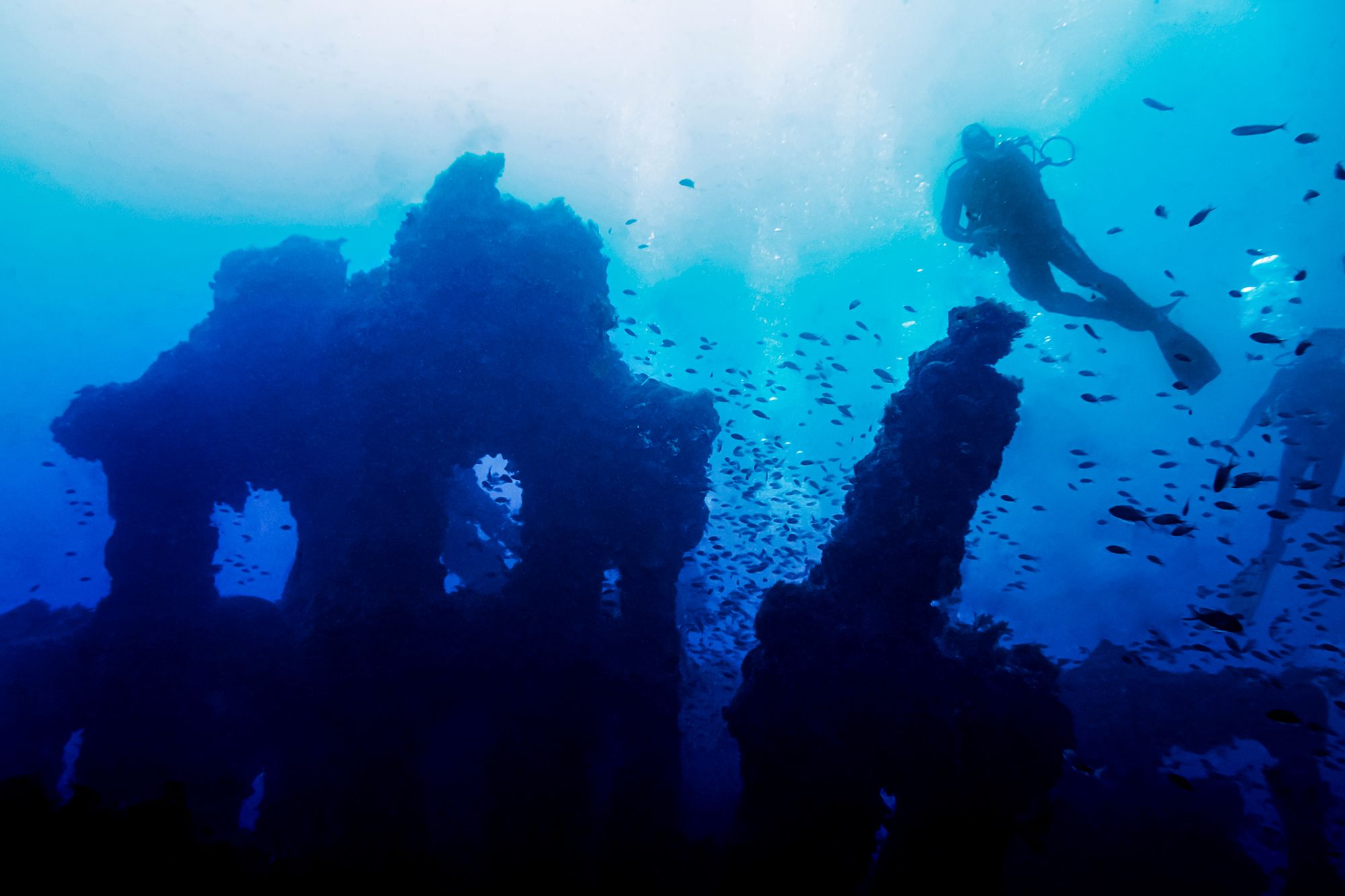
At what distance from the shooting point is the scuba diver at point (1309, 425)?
19094 mm

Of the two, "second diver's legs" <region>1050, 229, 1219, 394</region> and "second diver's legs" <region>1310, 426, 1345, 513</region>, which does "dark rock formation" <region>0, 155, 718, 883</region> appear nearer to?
"second diver's legs" <region>1050, 229, 1219, 394</region>

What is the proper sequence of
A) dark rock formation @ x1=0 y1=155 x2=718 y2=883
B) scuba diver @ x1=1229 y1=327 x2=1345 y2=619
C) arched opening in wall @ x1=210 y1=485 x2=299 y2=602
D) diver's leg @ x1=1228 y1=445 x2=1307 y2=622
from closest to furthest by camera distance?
dark rock formation @ x1=0 y1=155 x2=718 y2=883, scuba diver @ x1=1229 y1=327 x2=1345 y2=619, diver's leg @ x1=1228 y1=445 x2=1307 y2=622, arched opening in wall @ x1=210 y1=485 x2=299 y2=602

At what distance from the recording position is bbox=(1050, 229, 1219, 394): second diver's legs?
36.4 ft

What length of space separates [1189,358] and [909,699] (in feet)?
27.7

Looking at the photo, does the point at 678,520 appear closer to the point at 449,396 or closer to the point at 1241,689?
the point at 449,396

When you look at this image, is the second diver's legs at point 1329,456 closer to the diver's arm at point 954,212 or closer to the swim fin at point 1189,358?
the swim fin at point 1189,358

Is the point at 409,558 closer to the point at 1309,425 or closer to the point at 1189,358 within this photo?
the point at 1189,358

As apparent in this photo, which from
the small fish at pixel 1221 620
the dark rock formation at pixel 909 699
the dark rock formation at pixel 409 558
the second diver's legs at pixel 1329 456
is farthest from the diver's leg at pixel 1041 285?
the second diver's legs at pixel 1329 456

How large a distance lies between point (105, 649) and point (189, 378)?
705cm

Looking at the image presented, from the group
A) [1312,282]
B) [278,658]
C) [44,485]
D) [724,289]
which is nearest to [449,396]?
[278,658]

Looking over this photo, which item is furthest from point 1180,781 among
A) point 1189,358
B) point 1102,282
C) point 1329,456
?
point 1329,456

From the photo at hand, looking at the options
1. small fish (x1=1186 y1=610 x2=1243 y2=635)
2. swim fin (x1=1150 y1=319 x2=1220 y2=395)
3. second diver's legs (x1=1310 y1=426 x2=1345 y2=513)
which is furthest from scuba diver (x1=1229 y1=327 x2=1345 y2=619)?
small fish (x1=1186 y1=610 x2=1243 y2=635)

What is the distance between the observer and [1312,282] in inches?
823

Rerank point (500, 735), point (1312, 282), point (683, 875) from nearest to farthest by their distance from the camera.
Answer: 1. point (683, 875)
2. point (500, 735)
3. point (1312, 282)
